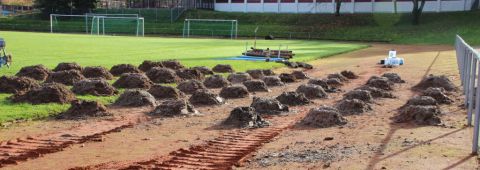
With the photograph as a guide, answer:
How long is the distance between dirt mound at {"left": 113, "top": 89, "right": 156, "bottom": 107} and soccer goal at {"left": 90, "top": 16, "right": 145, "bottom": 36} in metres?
56.2

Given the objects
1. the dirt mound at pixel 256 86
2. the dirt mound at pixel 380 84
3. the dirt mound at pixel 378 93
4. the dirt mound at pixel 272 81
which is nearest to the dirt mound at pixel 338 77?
the dirt mound at pixel 380 84

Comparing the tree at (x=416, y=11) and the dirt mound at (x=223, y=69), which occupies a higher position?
the tree at (x=416, y=11)

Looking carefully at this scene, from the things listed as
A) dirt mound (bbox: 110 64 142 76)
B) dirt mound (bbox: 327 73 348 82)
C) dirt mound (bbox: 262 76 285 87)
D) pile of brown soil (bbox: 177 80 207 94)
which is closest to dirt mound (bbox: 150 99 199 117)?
pile of brown soil (bbox: 177 80 207 94)

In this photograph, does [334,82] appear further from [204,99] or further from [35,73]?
[35,73]

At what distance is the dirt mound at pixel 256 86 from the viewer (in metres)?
17.8

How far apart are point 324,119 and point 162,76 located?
8.21m

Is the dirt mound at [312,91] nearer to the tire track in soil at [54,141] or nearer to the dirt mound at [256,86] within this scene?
the dirt mound at [256,86]

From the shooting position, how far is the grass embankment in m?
61.1

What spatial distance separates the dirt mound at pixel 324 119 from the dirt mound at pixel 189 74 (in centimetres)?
825

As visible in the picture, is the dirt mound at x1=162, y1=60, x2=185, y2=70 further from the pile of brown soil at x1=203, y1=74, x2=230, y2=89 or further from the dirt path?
the dirt path

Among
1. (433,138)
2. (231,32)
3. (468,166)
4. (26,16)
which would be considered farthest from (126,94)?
(26,16)

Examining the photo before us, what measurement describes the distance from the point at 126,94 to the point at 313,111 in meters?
4.72

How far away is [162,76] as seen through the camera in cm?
1908

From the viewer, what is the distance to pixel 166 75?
1916 cm
